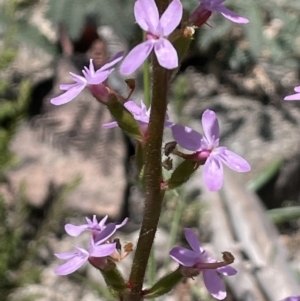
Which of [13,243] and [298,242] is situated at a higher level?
[13,243]

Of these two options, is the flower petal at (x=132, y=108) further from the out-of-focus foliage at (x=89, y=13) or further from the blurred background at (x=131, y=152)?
the out-of-focus foliage at (x=89, y=13)

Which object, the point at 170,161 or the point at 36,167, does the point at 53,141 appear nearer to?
the point at 36,167

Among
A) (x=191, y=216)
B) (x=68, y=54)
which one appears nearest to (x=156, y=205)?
(x=191, y=216)

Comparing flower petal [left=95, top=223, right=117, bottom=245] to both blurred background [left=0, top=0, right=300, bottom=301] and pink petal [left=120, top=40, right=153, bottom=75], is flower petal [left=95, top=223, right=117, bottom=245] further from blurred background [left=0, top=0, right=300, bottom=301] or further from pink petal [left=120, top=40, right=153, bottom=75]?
blurred background [left=0, top=0, right=300, bottom=301]

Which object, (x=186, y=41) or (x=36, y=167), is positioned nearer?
(x=186, y=41)

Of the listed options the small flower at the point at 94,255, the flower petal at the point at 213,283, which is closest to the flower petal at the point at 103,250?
the small flower at the point at 94,255

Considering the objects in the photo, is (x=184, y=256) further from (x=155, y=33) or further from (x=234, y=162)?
(x=155, y=33)

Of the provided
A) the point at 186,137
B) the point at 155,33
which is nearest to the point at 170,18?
the point at 155,33
